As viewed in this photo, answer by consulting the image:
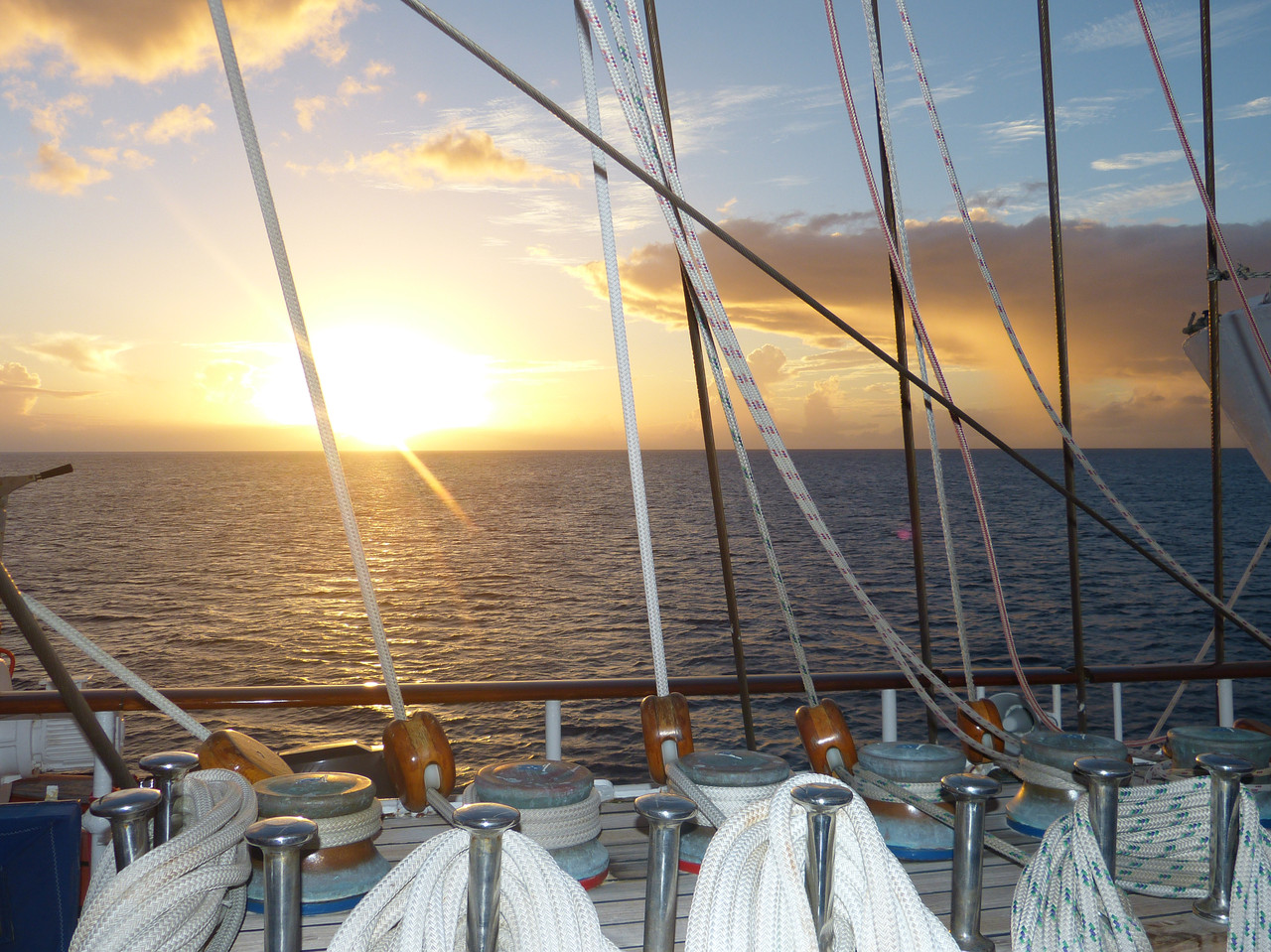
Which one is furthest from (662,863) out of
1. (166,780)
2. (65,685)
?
(65,685)

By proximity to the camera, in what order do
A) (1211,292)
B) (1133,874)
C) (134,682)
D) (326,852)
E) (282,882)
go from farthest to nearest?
(1211,292), (134,682), (1133,874), (326,852), (282,882)

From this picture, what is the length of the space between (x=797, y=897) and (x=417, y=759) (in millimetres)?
663

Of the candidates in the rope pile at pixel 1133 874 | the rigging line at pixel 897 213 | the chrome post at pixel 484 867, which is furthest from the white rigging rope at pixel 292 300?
the rigging line at pixel 897 213

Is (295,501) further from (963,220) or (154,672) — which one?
(963,220)

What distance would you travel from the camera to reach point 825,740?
1382 millimetres

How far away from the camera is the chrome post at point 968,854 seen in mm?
941

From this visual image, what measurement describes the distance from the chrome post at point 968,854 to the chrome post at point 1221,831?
324mm

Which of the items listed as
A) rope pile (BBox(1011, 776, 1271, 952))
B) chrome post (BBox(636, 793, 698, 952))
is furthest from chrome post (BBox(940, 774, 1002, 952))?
chrome post (BBox(636, 793, 698, 952))

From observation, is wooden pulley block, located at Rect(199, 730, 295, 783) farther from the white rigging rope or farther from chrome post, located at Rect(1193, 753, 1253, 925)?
chrome post, located at Rect(1193, 753, 1253, 925)

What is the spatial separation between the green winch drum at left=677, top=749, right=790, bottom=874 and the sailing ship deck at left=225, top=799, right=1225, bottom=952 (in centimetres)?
4

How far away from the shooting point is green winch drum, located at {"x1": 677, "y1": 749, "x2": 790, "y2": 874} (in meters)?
1.16

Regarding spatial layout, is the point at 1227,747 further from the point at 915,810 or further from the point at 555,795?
the point at 555,795

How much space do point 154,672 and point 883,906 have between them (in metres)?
19.3

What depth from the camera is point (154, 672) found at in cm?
1731
